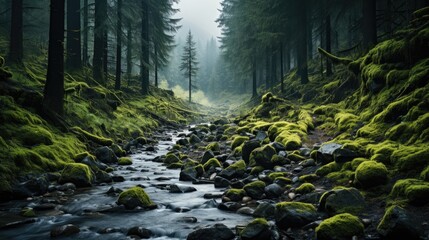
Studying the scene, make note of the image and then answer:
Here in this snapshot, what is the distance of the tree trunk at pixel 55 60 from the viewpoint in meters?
11.4

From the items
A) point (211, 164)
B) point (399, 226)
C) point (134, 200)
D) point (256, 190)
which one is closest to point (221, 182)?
point (256, 190)

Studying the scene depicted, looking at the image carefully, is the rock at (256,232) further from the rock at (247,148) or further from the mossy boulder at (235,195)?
the rock at (247,148)

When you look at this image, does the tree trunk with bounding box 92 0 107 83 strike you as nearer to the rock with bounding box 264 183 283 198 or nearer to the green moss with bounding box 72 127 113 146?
the green moss with bounding box 72 127 113 146

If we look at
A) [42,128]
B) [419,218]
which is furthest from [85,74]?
[419,218]

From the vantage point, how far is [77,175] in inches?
335

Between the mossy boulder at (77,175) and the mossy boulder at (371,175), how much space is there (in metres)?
6.76

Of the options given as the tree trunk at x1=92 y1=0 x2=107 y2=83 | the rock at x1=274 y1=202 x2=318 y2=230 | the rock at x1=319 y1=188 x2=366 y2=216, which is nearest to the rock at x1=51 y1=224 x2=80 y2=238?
the rock at x1=274 y1=202 x2=318 y2=230

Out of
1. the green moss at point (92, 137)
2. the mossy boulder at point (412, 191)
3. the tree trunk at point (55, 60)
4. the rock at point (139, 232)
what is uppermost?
the tree trunk at point (55, 60)

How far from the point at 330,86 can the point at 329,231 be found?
14424 millimetres

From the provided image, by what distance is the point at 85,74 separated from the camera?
19.3 meters

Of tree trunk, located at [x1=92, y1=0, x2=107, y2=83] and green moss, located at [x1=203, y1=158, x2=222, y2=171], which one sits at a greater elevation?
tree trunk, located at [x1=92, y1=0, x2=107, y2=83]

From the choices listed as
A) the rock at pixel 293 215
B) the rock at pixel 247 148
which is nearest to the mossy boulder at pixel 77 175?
the rock at pixel 247 148

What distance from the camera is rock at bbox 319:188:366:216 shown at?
5.67m

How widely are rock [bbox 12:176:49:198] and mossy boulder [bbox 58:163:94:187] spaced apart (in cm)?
61
